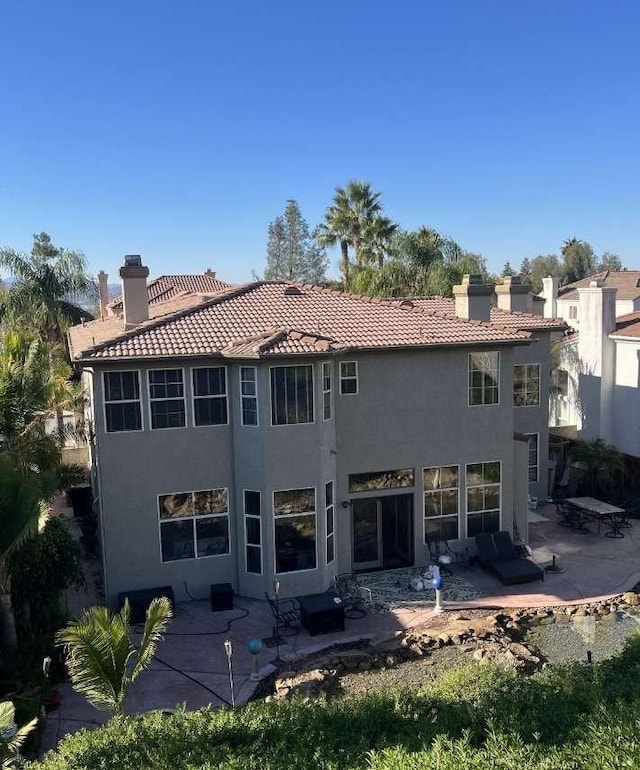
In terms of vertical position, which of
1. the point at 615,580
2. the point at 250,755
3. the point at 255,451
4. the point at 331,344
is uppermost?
the point at 331,344

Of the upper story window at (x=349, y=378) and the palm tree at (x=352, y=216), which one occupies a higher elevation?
the palm tree at (x=352, y=216)

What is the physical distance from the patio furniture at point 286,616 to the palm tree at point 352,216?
34459 millimetres

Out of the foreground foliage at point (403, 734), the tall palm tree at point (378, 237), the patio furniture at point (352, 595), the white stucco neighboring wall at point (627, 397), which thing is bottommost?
the patio furniture at point (352, 595)

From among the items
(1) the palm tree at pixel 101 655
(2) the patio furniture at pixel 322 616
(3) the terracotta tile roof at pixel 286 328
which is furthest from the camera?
(3) the terracotta tile roof at pixel 286 328

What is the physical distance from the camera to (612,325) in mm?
29250

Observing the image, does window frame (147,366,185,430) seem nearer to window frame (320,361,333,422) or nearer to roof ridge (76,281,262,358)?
roof ridge (76,281,262,358)

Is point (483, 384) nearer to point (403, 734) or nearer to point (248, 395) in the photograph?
point (248, 395)

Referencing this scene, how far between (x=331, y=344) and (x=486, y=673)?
345 inches

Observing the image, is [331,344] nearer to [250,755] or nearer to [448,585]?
[448,585]

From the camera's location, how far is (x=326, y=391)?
18.7 m

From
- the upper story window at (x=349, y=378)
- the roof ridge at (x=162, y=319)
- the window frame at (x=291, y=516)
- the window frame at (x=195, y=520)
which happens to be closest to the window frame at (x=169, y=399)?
the roof ridge at (x=162, y=319)

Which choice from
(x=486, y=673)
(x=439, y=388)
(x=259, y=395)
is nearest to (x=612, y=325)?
(x=439, y=388)

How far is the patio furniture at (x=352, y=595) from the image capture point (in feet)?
57.6

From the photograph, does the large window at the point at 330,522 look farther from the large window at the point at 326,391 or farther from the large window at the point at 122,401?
the large window at the point at 122,401
